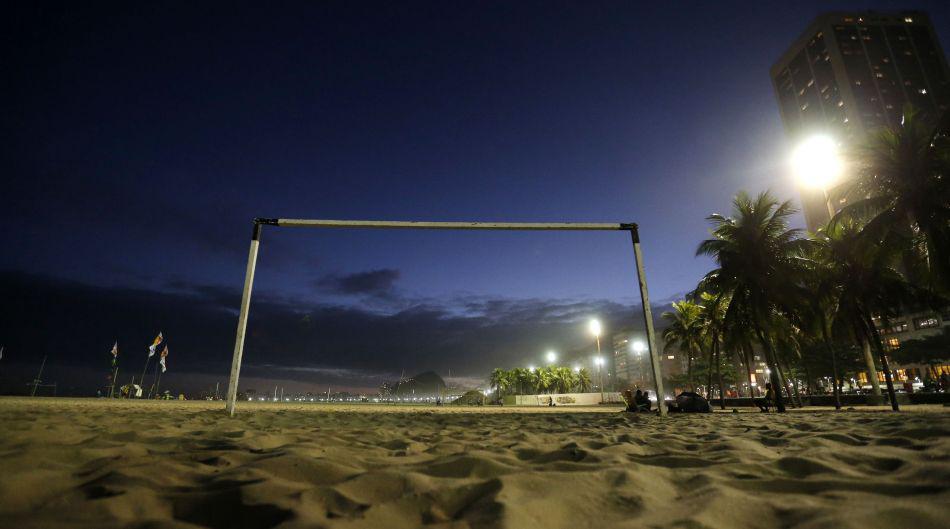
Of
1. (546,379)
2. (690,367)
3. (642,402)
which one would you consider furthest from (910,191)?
(546,379)

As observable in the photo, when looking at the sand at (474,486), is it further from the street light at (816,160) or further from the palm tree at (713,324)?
the street light at (816,160)

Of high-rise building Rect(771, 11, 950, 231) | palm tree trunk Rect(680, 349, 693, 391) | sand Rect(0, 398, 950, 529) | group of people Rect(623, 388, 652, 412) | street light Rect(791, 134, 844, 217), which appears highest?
high-rise building Rect(771, 11, 950, 231)

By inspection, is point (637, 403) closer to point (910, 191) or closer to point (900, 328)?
point (910, 191)

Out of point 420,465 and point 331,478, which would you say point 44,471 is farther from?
point 420,465

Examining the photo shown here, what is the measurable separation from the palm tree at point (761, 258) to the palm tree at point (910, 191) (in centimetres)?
320

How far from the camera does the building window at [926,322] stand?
65.2 m

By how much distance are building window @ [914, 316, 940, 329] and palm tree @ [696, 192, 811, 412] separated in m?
71.8

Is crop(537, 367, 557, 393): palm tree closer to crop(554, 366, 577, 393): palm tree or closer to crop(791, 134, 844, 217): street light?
crop(554, 366, 577, 393): palm tree

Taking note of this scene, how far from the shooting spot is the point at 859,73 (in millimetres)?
112812

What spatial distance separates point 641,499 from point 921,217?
63.6ft

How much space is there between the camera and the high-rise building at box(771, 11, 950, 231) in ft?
356

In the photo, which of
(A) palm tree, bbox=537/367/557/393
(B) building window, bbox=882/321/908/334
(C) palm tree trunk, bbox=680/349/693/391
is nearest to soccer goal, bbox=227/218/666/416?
(C) palm tree trunk, bbox=680/349/693/391

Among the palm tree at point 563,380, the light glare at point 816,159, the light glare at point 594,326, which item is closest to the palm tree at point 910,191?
the light glare at point 816,159

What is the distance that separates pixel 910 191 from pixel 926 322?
80.0m
